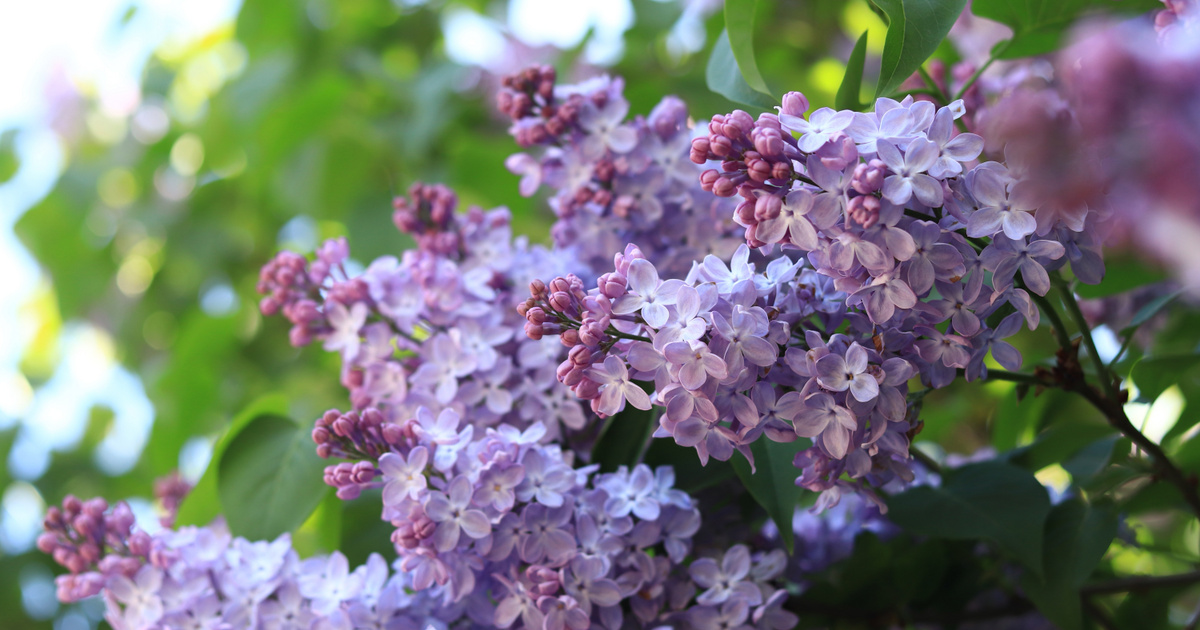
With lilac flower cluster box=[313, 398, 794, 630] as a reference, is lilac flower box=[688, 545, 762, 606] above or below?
below

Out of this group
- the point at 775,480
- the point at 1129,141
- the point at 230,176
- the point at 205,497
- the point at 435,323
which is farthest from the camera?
the point at 230,176

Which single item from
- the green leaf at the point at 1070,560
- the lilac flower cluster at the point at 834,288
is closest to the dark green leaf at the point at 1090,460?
the green leaf at the point at 1070,560

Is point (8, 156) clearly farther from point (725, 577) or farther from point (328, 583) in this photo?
point (725, 577)

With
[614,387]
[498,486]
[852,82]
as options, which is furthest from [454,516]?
[852,82]

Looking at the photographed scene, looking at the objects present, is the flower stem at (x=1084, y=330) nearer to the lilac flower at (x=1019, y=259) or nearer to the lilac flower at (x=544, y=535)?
the lilac flower at (x=1019, y=259)

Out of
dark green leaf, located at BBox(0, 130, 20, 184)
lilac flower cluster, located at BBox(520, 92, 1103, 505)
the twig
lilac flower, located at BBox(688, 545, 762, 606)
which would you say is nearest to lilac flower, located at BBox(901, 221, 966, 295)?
lilac flower cluster, located at BBox(520, 92, 1103, 505)

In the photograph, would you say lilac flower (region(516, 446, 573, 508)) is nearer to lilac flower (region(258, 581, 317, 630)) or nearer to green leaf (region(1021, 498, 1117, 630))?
lilac flower (region(258, 581, 317, 630))

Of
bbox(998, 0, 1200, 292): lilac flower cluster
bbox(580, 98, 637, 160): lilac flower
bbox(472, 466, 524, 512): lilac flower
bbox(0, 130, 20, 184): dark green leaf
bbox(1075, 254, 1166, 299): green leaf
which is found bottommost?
bbox(0, 130, 20, 184): dark green leaf

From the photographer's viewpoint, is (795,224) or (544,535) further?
(544,535)
